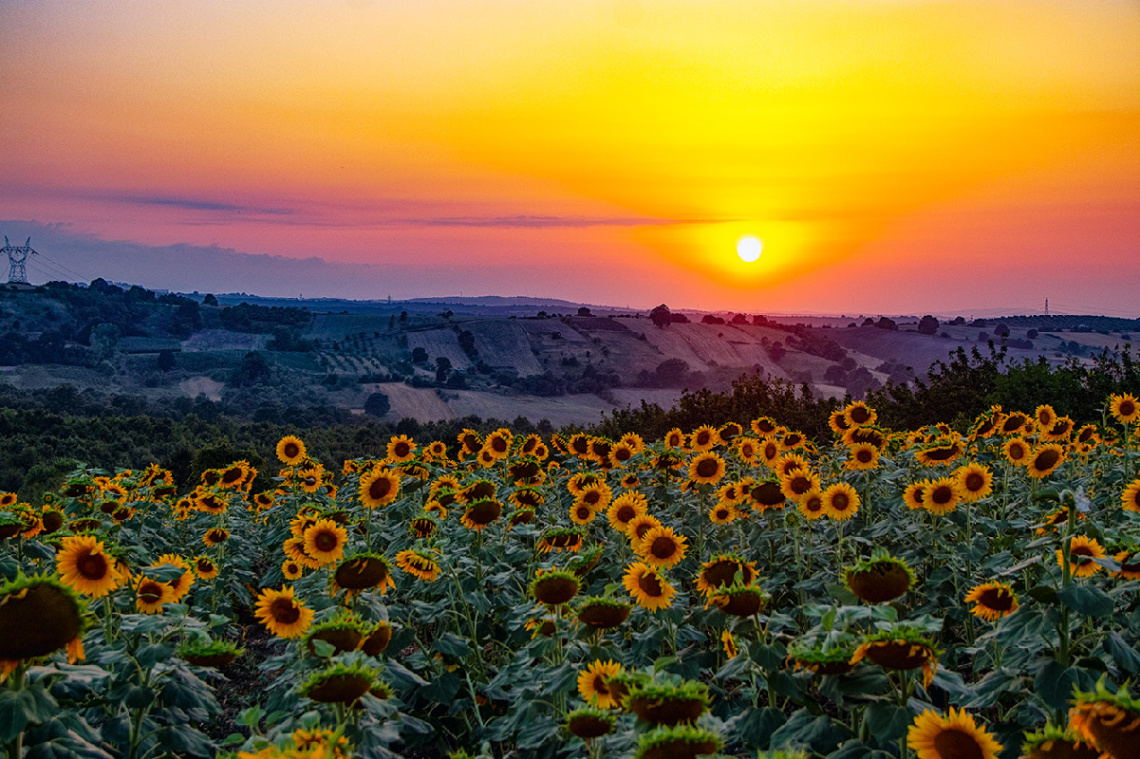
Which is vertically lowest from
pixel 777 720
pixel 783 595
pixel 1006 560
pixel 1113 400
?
pixel 783 595

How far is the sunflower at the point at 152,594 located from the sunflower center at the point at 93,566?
68 cm

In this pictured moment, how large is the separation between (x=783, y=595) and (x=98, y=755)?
6.12 m

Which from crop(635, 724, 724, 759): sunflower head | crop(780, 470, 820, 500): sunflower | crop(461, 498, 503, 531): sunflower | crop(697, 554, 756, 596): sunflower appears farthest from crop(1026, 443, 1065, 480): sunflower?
crop(635, 724, 724, 759): sunflower head

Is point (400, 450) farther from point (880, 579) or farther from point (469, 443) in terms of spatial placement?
point (880, 579)

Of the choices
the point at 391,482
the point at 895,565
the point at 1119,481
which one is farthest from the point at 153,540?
the point at 1119,481

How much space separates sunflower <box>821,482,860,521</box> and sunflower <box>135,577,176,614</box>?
5.13 metres

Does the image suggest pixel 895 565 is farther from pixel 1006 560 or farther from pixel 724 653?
pixel 724 653

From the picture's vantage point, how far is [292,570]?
24.7ft

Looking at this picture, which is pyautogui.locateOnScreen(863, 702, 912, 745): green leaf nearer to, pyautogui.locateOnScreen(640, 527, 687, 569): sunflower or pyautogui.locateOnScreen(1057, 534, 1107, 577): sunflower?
pyautogui.locateOnScreen(1057, 534, 1107, 577): sunflower

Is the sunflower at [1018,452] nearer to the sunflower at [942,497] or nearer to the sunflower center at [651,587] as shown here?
the sunflower at [942,497]

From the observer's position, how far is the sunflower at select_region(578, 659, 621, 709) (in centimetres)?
358

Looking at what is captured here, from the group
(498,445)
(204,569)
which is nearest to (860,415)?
(498,445)

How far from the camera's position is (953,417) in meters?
24.4

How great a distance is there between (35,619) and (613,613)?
7.82 ft
